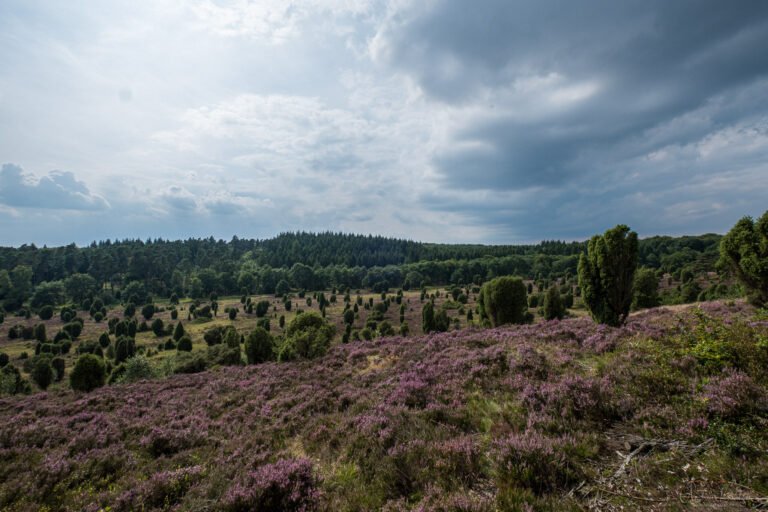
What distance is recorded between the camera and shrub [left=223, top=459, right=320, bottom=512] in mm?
4934

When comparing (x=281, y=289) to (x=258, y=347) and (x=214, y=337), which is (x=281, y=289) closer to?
(x=214, y=337)

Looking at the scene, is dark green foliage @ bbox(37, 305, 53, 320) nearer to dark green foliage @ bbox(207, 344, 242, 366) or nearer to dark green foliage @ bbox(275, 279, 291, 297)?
dark green foliage @ bbox(275, 279, 291, 297)

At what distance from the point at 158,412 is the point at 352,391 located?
9605mm

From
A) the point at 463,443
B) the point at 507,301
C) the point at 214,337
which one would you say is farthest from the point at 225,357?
the point at 463,443

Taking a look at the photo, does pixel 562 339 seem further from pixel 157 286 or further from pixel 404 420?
pixel 157 286

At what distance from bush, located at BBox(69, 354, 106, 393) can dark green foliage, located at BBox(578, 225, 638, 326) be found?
42.8 metres

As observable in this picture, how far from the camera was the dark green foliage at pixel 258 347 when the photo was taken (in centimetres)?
3362

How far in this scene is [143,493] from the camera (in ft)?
18.5

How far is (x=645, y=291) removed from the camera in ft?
163

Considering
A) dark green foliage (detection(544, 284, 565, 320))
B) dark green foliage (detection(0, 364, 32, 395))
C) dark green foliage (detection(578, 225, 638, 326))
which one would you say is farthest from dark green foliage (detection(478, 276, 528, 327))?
dark green foliage (detection(0, 364, 32, 395))

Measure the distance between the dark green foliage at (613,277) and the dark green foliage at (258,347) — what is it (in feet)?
105

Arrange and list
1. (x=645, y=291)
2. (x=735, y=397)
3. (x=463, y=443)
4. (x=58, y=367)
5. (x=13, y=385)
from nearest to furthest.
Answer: (x=735, y=397) < (x=463, y=443) < (x=13, y=385) < (x=58, y=367) < (x=645, y=291)

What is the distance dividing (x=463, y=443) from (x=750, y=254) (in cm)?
2689

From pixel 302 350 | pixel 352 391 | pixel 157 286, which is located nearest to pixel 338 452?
pixel 352 391
